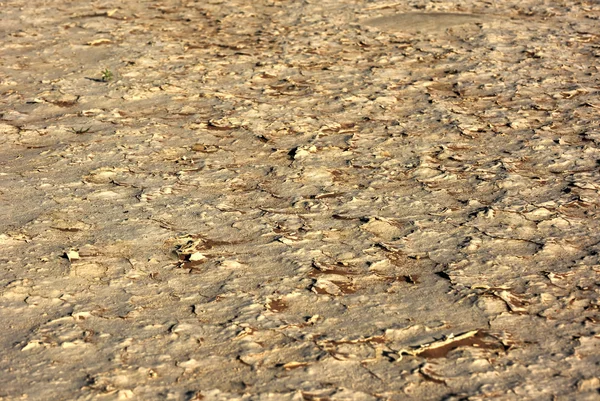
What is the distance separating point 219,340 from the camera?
210cm

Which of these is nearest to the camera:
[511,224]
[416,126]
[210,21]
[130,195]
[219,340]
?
[219,340]

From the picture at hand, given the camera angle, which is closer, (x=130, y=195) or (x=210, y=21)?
(x=130, y=195)

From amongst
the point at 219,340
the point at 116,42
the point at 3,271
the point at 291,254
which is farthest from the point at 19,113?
the point at 219,340

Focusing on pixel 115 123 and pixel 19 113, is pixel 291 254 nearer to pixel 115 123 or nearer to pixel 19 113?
pixel 115 123

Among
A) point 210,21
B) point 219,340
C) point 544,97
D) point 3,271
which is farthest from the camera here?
point 210,21

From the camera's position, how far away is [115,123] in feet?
11.7

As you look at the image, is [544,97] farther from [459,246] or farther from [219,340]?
[219,340]

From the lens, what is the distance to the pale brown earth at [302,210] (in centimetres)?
200

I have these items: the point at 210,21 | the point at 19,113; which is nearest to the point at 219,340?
the point at 19,113

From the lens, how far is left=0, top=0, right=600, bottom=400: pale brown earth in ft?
6.57

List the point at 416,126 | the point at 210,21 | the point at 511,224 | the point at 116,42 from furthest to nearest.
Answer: the point at 210,21, the point at 116,42, the point at 416,126, the point at 511,224

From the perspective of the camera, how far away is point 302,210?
2.81m

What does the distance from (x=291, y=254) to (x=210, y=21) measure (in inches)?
109

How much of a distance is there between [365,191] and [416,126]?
2.20 feet
